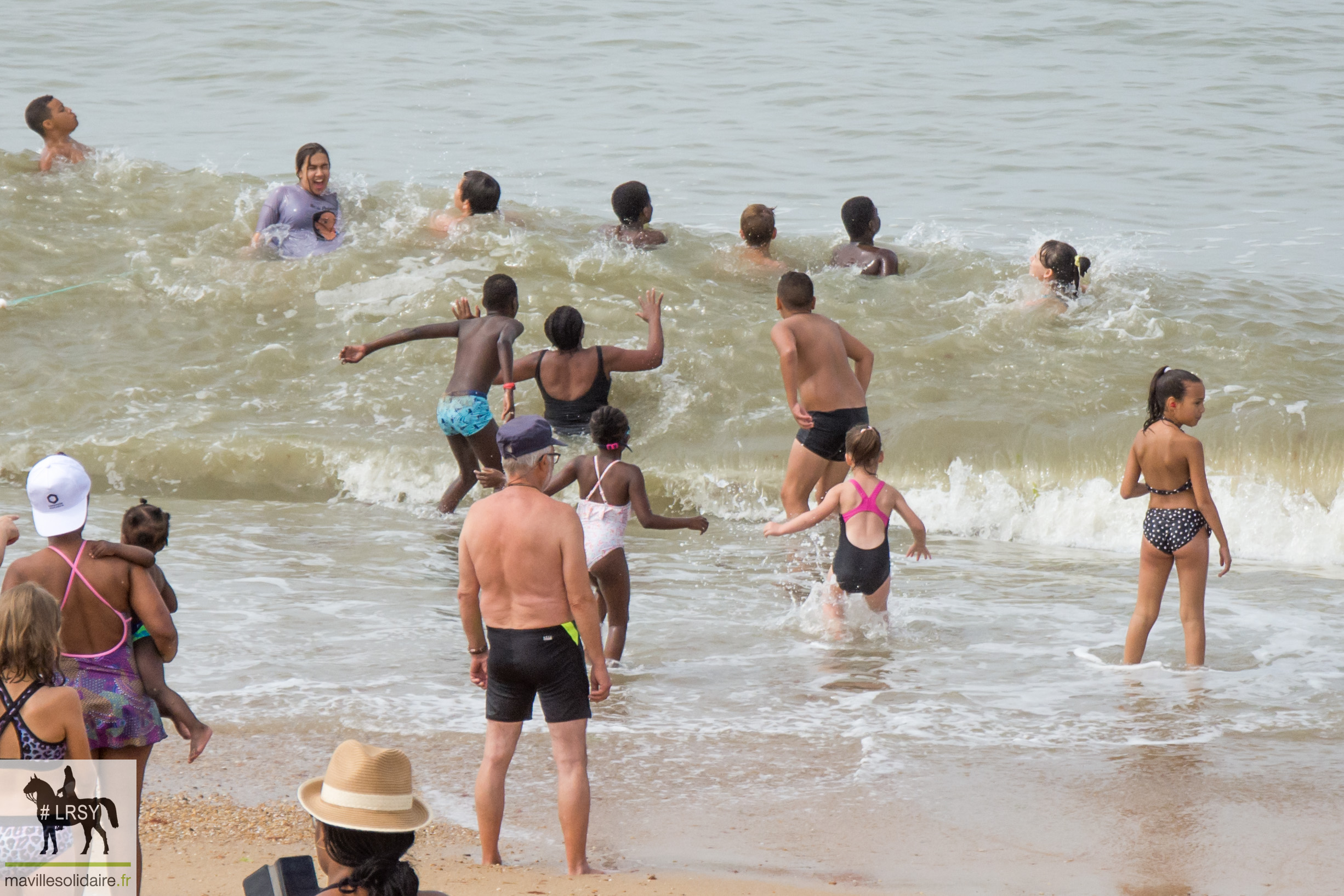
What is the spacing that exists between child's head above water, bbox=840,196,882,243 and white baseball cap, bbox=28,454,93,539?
928 cm

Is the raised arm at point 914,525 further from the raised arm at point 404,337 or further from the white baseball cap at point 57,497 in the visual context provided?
the white baseball cap at point 57,497

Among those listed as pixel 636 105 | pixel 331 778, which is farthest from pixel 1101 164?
pixel 331 778

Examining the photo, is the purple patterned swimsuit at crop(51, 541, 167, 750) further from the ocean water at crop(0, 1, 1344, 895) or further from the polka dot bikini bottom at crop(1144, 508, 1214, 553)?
the polka dot bikini bottom at crop(1144, 508, 1214, 553)

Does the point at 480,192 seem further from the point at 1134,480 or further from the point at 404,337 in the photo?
the point at 1134,480

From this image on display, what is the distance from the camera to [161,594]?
4.21 m

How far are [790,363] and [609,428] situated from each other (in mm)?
1811

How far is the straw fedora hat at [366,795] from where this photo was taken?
2848 mm

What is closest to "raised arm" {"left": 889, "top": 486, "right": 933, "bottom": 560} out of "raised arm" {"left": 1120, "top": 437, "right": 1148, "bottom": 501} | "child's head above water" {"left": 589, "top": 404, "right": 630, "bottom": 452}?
"raised arm" {"left": 1120, "top": 437, "right": 1148, "bottom": 501}

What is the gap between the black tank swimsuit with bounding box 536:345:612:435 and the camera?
29.0 feet

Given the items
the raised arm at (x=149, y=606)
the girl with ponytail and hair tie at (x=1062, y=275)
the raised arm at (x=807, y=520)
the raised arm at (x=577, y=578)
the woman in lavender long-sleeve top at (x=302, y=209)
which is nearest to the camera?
the raised arm at (x=149, y=606)

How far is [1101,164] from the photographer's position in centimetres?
1878

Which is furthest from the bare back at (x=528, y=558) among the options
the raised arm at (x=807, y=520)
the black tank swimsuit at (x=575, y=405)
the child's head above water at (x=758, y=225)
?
the child's head above water at (x=758, y=225)

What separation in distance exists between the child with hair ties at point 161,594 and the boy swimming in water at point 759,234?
8.62 meters

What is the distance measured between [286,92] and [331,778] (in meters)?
21.0
